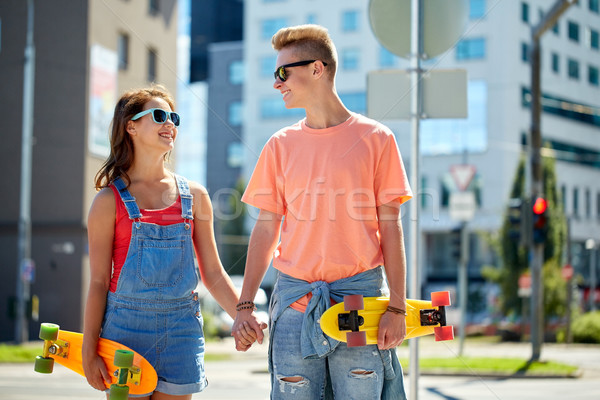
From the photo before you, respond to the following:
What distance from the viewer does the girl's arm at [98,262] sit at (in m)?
3.05

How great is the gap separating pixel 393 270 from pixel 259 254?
0.55 metres

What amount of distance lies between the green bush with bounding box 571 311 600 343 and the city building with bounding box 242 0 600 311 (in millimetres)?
13982

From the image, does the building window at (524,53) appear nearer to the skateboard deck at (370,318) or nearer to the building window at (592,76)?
the building window at (592,76)

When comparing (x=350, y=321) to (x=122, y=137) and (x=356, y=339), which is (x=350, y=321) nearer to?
(x=356, y=339)

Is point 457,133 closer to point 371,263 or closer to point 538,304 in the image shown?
point 538,304

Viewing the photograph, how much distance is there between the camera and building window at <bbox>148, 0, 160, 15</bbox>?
31172 millimetres

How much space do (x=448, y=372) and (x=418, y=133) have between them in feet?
29.4

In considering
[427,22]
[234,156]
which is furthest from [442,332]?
[234,156]

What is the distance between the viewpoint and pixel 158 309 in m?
3.12

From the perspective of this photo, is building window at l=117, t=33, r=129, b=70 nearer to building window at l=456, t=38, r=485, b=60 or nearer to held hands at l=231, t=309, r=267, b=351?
building window at l=456, t=38, r=485, b=60

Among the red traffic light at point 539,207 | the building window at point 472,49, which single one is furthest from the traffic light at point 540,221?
the building window at point 472,49

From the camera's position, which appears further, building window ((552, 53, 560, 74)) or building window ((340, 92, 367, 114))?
building window ((340, 92, 367, 114))

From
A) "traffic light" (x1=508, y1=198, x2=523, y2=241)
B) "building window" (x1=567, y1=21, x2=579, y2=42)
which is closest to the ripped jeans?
"traffic light" (x1=508, y1=198, x2=523, y2=241)

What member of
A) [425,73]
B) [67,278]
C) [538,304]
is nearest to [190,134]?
[67,278]
